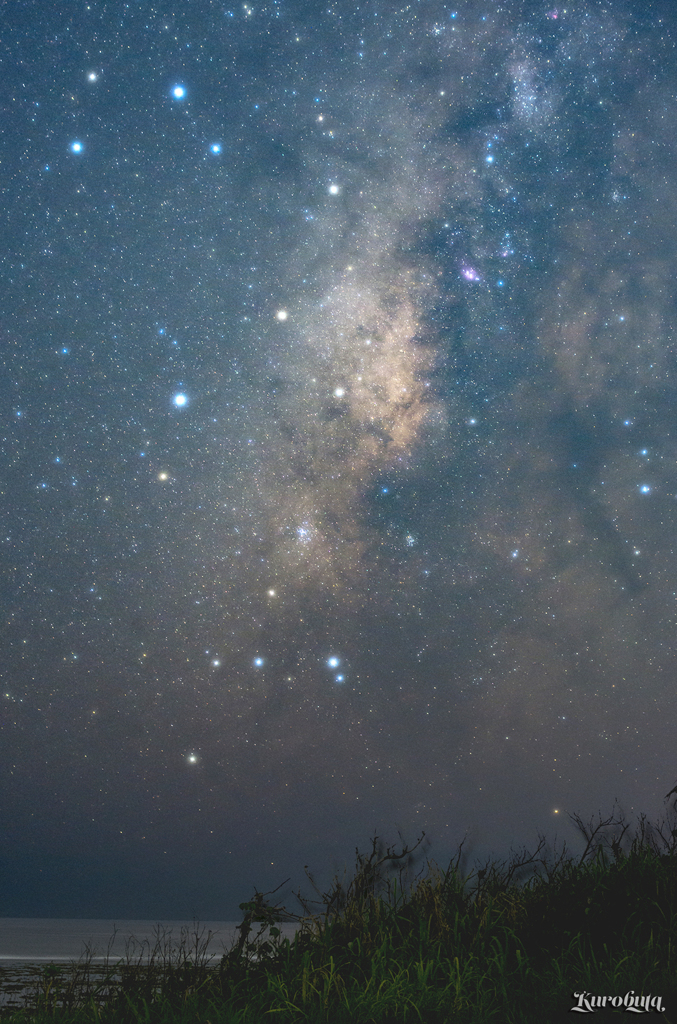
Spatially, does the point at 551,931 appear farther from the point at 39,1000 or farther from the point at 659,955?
the point at 39,1000

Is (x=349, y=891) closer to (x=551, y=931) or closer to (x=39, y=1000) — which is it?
(x=551, y=931)

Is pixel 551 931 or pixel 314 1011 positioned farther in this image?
pixel 551 931

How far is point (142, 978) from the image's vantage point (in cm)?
759

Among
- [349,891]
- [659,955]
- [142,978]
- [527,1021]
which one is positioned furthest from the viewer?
[349,891]

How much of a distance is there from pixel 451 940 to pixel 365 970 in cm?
107

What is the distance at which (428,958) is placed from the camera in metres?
7.06

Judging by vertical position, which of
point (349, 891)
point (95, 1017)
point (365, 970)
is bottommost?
point (95, 1017)

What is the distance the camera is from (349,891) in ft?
27.0

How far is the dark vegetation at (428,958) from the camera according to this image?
616 cm

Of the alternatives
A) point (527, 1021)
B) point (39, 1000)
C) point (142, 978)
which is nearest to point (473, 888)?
point (527, 1021)

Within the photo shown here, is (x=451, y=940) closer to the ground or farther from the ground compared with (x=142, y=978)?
farther from the ground

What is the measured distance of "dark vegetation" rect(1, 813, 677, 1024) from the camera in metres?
6.16

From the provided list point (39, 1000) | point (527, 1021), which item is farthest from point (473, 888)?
point (39, 1000)

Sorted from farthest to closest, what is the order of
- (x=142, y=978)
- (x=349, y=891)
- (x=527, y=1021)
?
(x=349, y=891), (x=142, y=978), (x=527, y=1021)
